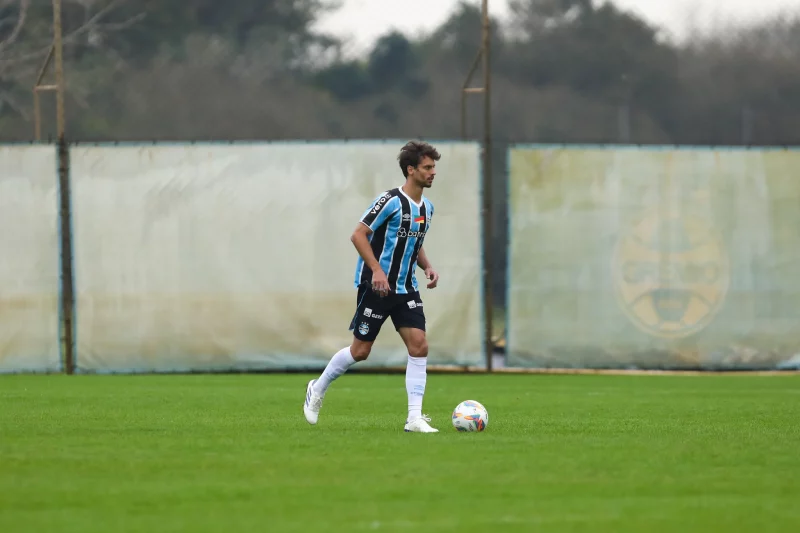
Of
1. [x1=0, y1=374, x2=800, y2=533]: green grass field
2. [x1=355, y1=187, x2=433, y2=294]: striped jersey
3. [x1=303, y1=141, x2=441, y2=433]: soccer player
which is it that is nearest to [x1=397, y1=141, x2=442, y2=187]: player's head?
[x1=303, y1=141, x2=441, y2=433]: soccer player

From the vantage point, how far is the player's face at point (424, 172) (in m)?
9.70

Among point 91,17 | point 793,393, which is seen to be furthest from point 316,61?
point 793,393

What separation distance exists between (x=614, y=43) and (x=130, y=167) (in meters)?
19.6

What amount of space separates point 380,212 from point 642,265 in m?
7.42

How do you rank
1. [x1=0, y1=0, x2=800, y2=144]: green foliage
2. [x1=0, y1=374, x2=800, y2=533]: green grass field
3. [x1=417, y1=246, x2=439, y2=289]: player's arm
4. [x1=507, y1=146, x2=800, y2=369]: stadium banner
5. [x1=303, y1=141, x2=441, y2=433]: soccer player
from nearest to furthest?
1. [x1=0, y1=374, x2=800, y2=533]: green grass field
2. [x1=303, y1=141, x2=441, y2=433]: soccer player
3. [x1=417, y1=246, x2=439, y2=289]: player's arm
4. [x1=507, y1=146, x2=800, y2=369]: stadium banner
5. [x1=0, y1=0, x2=800, y2=144]: green foliage

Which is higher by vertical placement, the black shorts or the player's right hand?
the player's right hand

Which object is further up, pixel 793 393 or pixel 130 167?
pixel 130 167

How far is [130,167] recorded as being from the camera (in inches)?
646

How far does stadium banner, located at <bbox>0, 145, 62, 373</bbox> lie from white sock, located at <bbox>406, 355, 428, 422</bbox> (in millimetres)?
7547

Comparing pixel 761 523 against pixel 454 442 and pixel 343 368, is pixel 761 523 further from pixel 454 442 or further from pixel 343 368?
pixel 343 368

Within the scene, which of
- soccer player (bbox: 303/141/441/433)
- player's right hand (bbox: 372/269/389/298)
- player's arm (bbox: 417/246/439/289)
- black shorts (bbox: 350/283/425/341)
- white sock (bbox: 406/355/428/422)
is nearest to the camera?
player's right hand (bbox: 372/269/389/298)

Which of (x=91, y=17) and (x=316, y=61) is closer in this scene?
(x=91, y=17)

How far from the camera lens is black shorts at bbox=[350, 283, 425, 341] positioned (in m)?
9.89

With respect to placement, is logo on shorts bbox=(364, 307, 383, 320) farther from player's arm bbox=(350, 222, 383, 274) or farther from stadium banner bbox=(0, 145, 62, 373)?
stadium banner bbox=(0, 145, 62, 373)
